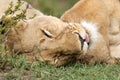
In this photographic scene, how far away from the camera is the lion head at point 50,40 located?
5043 mm

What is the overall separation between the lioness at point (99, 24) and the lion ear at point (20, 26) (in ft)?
1.57

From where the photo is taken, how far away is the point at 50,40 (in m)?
5.12

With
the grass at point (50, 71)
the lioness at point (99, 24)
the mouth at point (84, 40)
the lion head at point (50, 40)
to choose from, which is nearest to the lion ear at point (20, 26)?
the lion head at point (50, 40)

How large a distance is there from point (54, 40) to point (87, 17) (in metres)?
0.68

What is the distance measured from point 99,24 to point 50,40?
701 millimetres

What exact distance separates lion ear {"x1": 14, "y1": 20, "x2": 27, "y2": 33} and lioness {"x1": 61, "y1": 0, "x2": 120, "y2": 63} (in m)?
0.48

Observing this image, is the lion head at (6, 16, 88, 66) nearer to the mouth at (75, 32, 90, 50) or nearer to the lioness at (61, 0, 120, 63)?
the mouth at (75, 32, 90, 50)

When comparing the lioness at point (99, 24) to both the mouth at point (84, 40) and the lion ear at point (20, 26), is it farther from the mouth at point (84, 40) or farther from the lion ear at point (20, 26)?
the lion ear at point (20, 26)

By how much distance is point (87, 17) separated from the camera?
5633 millimetres

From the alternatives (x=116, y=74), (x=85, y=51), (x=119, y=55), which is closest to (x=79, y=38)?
(x=85, y=51)

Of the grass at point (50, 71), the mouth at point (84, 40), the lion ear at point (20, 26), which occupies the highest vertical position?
the lion ear at point (20, 26)

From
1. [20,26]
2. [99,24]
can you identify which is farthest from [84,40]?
[20,26]

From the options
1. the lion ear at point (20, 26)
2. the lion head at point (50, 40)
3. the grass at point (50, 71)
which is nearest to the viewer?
the grass at point (50, 71)

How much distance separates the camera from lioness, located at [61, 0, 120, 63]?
543 centimetres
